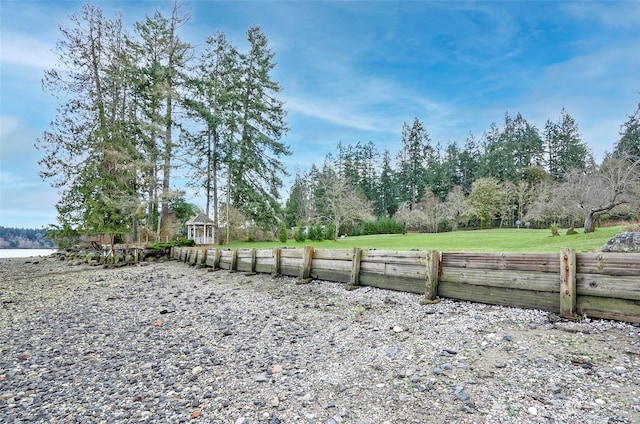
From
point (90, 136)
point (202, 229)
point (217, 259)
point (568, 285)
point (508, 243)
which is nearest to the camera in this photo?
point (568, 285)


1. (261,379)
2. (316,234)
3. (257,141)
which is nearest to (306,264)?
(261,379)

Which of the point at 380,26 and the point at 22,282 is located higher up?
the point at 380,26

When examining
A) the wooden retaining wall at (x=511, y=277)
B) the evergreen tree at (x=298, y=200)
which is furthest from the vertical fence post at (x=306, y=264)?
the evergreen tree at (x=298, y=200)

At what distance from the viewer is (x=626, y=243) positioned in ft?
20.9

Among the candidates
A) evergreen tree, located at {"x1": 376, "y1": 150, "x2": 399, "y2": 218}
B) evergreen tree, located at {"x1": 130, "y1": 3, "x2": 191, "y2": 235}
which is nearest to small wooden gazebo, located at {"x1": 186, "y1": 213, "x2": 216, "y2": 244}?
evergreen tree, located at {"x1": 130, "y1": 3, "x2": 191, "y2": 235}

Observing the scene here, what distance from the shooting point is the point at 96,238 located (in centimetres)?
1847

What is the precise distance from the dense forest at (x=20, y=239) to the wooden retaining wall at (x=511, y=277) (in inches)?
993

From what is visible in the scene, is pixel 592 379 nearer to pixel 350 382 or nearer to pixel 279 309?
pixel 350 382

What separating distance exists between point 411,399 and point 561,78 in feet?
47.4

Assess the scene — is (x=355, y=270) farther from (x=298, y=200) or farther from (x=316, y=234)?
(x=298, y=200)

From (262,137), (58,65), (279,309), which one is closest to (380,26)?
(279,309)

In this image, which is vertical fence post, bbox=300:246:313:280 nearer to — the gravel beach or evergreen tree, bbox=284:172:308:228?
the gravel beach

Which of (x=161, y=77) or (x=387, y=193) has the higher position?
(x=161, y=77)

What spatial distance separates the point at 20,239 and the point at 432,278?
30.6 m
